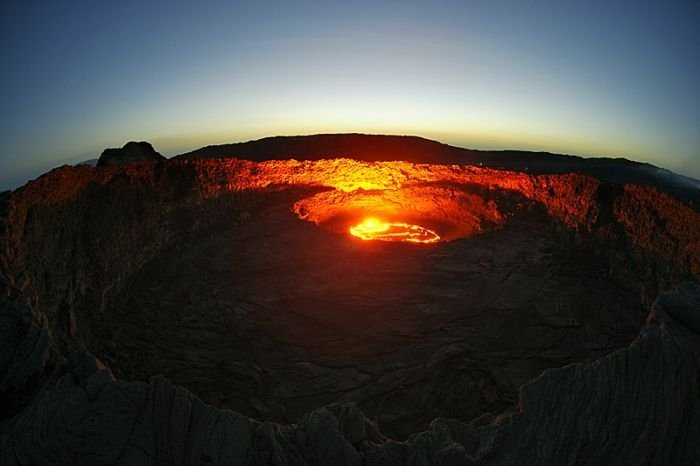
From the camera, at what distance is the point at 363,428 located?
4723 millimetres

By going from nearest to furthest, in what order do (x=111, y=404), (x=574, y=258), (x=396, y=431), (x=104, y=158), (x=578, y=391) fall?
(x=111, y=404) → (x=578, y=391) → (x=396, y=431) → (x=574, y=258) → (x=104, y=158)

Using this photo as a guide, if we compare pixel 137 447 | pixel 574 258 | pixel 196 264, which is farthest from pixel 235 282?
pixel 574 258

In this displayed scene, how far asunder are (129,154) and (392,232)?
1217 cm

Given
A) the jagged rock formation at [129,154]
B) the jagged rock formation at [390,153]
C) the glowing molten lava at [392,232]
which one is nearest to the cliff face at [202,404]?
the glowing molten lava at [392,232]

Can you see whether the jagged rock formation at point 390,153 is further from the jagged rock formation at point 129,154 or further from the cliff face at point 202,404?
the cliff face at point 202,404

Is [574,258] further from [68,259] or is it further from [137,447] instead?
[68,259]

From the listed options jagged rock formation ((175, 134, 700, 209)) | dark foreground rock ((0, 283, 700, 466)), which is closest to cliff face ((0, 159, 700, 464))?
dark foreground rock ((0, 283, 700, 466))

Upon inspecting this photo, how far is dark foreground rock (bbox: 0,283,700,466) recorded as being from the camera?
4285 mm

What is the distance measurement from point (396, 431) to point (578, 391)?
2.98 m

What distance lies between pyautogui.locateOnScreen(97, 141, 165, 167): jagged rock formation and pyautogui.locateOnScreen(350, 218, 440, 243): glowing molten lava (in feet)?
33.1

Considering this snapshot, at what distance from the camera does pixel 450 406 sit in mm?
7090

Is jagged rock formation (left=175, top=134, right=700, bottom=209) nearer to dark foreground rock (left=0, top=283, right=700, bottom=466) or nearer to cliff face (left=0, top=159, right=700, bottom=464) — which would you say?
cliff face (left=0, top=159, right=700, bottom=464)

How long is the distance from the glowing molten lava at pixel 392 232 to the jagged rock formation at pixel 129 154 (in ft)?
33.1

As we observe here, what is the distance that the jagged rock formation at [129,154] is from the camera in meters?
16.5
